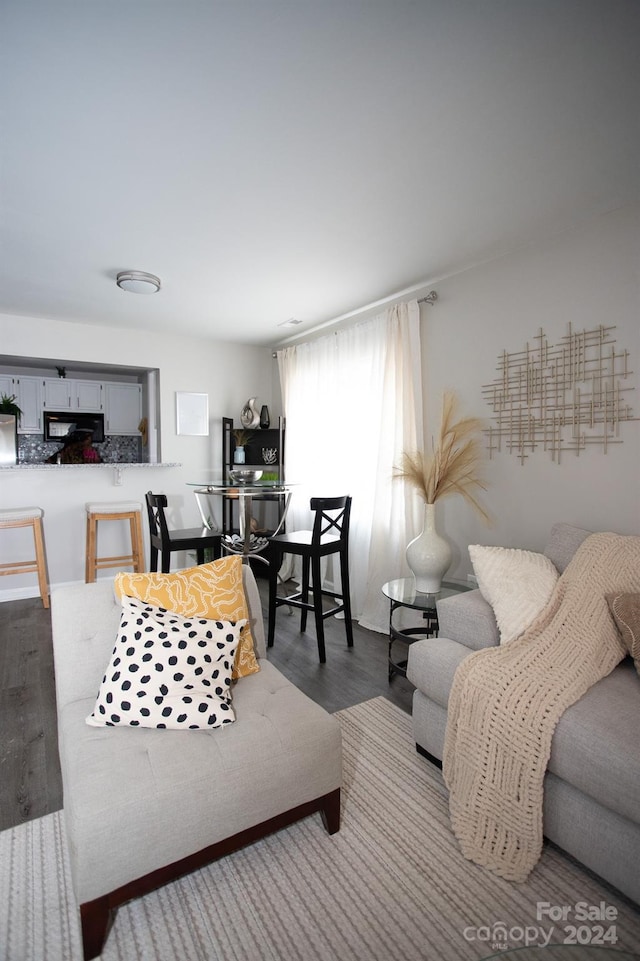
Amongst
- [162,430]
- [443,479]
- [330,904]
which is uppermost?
[162,430]

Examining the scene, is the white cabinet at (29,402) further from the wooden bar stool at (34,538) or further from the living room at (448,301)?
the wooden bar stool at (34,538)

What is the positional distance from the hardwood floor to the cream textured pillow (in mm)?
797

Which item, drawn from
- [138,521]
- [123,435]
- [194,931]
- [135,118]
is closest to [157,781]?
[194,931]

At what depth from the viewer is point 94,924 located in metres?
1.17

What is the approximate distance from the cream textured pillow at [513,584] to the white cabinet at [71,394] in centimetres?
518

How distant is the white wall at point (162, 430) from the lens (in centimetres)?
409

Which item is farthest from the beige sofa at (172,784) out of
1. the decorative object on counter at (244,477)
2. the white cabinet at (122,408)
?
the white cabinet at (122,408)

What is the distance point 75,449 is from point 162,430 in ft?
6.14

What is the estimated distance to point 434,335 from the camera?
3195 mm

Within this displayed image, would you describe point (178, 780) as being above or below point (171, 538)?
below

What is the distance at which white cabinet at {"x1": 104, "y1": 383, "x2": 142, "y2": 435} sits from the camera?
5895 millimetres

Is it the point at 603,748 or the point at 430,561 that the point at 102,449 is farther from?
the point at 603,748

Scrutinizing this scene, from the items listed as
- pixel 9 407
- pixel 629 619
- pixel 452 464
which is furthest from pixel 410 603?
pixel 9 407

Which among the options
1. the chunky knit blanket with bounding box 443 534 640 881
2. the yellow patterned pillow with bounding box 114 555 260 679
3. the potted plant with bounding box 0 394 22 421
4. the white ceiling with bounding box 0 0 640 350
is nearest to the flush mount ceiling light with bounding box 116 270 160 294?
the white ceiling with bounding box 0 0 640 350
